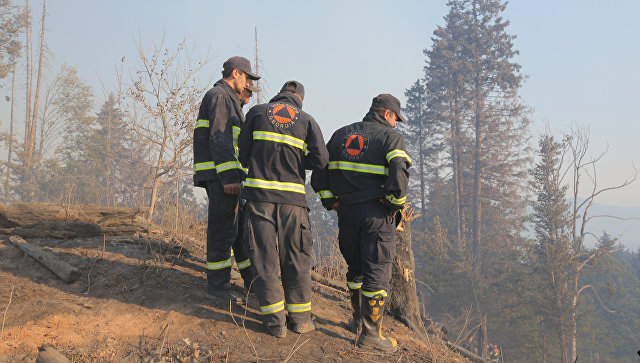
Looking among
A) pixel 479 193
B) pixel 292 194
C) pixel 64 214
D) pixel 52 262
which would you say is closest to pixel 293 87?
pixel 292 194

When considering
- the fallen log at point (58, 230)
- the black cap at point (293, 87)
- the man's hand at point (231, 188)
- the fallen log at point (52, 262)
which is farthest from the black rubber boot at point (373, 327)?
the fallen log at point (58, 230)

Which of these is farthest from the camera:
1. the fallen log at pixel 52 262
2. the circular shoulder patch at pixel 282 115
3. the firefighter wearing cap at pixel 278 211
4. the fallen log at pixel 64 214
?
the fallen log at pixel 64 214

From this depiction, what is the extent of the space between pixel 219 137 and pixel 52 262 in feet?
7.83

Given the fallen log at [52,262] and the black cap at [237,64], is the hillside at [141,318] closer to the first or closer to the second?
the fallen log at [52,262]

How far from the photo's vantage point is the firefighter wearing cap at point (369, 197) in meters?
3.60

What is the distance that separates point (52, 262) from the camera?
14.5 ft

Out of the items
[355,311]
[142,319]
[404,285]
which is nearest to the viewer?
[142,319]

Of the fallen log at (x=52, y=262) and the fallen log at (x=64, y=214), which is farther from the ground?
the fallen log at (x=64, y=214)

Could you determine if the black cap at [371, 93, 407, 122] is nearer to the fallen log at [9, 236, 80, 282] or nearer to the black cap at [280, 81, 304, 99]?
the black cap at [280, 81, 304, 99]

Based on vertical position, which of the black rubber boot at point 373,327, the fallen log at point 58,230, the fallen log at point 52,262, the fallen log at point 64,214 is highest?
the fallen log at point 64,214

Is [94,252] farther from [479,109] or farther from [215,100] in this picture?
[479,109]

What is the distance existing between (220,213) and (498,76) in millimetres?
39374

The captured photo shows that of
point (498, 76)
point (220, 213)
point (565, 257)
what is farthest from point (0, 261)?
point (498, 76)

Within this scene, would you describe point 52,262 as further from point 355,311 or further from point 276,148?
point 355,311
